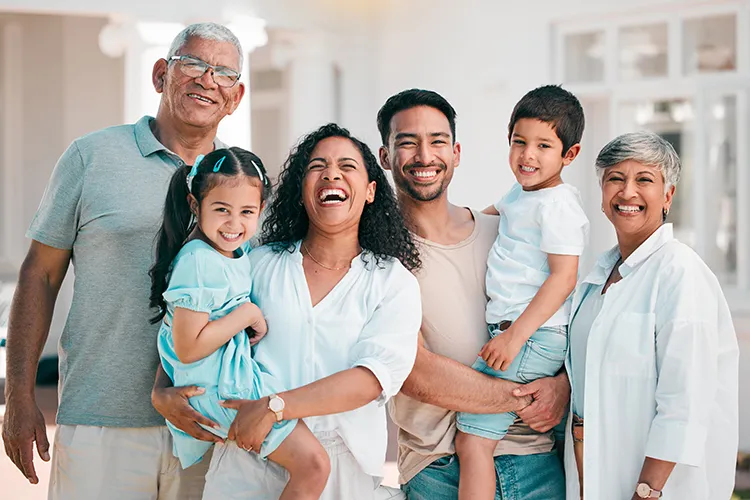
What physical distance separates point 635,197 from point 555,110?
48 centimetres

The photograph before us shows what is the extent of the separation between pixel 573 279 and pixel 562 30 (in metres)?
5.02

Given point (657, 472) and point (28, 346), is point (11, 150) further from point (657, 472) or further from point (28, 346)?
point (657, 472)

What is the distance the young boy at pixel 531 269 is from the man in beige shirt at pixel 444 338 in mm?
61

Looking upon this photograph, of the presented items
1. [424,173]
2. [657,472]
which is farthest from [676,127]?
[657,472]

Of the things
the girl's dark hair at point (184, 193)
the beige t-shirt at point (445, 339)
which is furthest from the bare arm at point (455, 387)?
the girl's dark hair at point (184, 193)

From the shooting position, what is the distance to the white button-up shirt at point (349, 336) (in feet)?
8.25

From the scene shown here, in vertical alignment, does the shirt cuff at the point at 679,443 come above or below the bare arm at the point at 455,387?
below

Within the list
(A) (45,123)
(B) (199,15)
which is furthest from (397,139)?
(A) (45,123)

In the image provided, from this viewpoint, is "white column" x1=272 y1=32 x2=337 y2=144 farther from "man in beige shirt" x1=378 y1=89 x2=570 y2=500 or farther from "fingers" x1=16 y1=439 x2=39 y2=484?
"fingers" x1=16 y1=439 x2=39 y2=484

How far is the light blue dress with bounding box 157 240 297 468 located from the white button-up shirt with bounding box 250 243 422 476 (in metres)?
0.07

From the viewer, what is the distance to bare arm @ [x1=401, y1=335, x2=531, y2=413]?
9.10 ft

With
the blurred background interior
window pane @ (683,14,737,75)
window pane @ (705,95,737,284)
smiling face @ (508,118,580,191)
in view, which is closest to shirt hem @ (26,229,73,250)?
smiling face @ (508,118,580,191)

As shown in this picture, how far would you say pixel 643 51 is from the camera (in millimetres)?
7207

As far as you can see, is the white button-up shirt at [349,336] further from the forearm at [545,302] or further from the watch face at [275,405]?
the forearm at [545,302]
